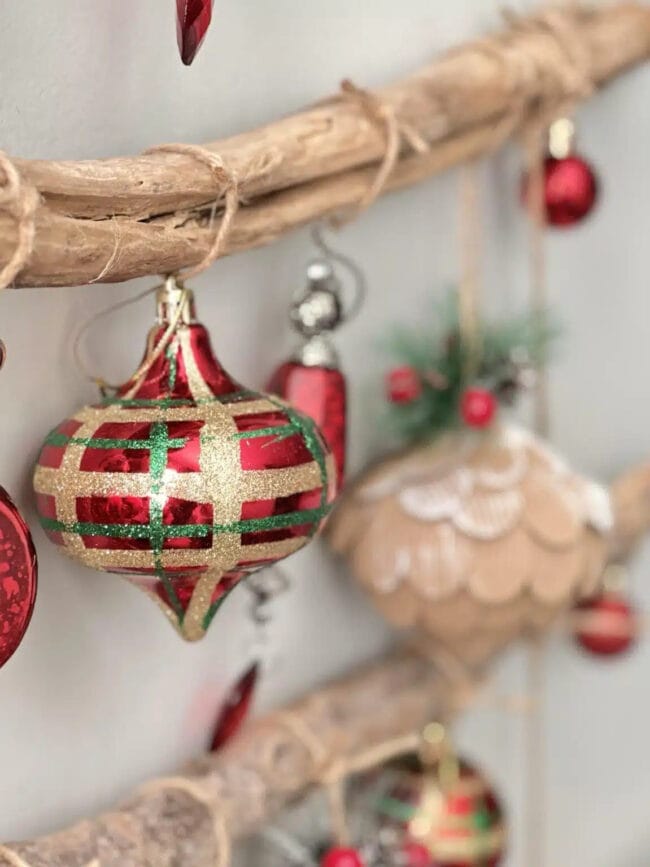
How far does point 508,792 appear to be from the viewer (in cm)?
110

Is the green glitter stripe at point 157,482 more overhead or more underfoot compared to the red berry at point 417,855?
more overhead

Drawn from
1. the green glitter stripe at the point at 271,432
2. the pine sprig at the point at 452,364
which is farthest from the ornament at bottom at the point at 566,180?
the green glitter stripe at the point at 271,432

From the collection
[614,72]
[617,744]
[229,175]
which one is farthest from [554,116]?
[617,744]

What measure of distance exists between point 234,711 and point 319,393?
206 mm

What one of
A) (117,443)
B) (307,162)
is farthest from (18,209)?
(307,162)

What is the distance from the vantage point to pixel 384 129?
73 centimetres

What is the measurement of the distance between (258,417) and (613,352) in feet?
1.91

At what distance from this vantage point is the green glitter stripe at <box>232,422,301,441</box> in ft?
1.89

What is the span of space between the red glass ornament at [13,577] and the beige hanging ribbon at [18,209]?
100mm

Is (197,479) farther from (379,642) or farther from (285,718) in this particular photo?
(379,642)

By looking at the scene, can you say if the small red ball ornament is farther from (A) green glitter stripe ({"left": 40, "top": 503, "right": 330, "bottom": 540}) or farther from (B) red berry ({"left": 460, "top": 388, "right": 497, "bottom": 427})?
(A) green glitter stripe ({"left": 40, "top": 503, "right": 330, "bottom": 540})

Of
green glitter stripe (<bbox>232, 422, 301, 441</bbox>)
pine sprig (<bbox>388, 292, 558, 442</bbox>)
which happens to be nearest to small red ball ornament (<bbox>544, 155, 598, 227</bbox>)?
pine sprig (<bbox>388, 292, 558, 442</bbox>)

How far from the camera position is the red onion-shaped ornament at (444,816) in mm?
890

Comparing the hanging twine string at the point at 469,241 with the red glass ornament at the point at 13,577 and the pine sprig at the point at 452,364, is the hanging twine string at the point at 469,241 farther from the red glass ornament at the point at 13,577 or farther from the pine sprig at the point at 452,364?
the red glass ornament at the point at 13,577
